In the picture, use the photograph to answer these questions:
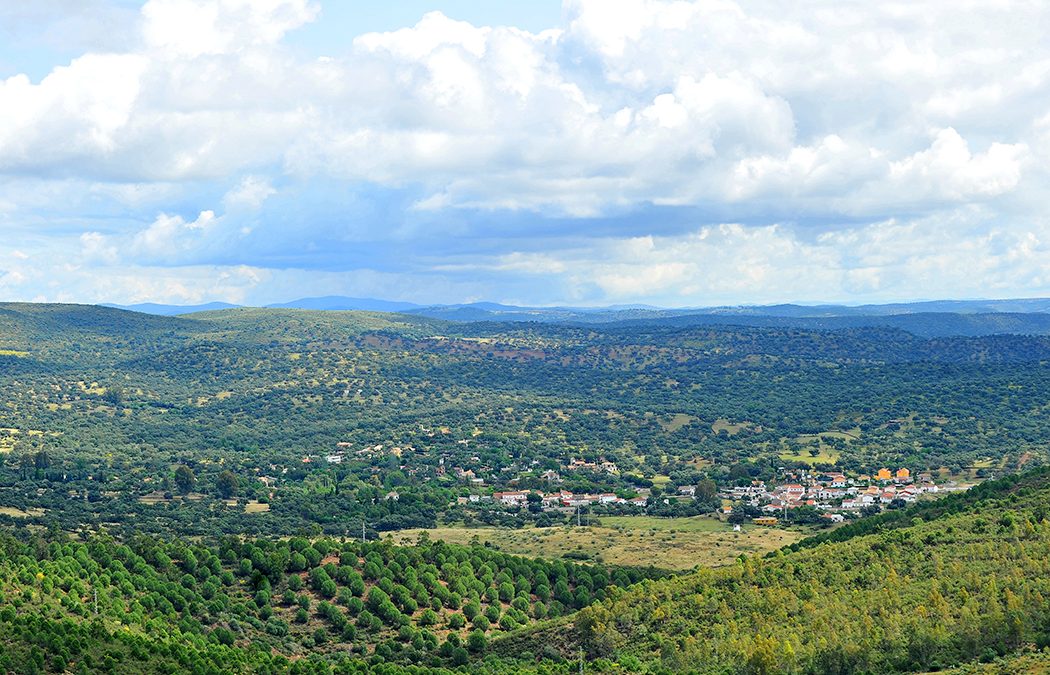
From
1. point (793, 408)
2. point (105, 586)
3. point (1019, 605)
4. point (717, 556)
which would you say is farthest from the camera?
point (793, 408)

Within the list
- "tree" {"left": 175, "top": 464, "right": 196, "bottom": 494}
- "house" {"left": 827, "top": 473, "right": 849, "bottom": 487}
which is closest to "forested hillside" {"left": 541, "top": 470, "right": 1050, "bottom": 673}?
"house" {"left": 827, "top": 473, "right": 849, "bottom": 487}

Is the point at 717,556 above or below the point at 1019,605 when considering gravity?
below

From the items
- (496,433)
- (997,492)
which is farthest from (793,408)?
(997,492)

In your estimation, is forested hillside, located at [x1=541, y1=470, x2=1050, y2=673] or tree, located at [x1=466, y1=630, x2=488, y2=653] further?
tree, located at [x1=466, y1=630, x2=488, y2=653]

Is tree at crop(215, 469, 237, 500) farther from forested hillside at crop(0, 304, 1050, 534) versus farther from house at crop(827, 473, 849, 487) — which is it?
house at crop(827, 473, 849, 487)

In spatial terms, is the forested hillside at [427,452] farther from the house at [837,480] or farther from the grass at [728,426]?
the house at [837,480]

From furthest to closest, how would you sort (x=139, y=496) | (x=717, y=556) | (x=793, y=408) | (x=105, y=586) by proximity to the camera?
1. (x=793, y=408)
2. (x=139, y=496)
3. (x=717, y=556)
4. (x=105, y=586)

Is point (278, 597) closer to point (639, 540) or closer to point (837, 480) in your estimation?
point (639, 540)

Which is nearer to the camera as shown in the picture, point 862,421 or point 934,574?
point 934,574

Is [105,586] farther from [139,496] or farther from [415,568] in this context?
[139,496]
